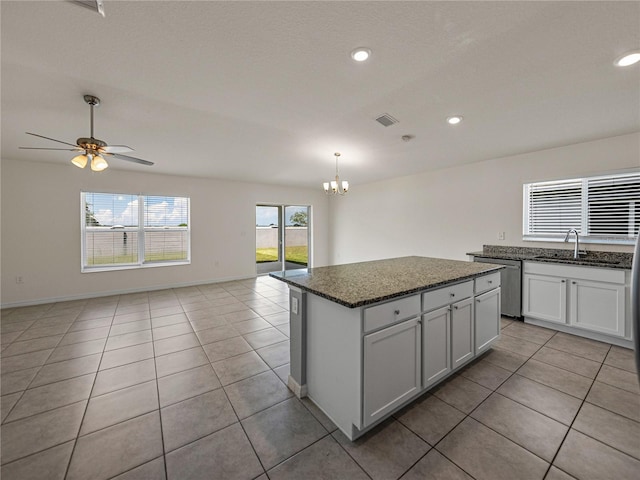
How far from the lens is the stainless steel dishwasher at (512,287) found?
11.5 feet

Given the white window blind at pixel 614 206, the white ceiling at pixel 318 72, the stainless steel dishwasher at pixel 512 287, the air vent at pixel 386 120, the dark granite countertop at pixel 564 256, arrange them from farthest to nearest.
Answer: the stainless steel dishwasher at pixel 512 287 → the white window blind at pixel 614 206 → the dark granite countertop at pixel 564 256 → the air vent at pixel 386 120 → the white ceiling at pixel 318 72

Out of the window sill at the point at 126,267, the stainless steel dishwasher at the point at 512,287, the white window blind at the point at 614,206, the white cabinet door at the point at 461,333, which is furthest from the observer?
the window sill at the point at 126,267

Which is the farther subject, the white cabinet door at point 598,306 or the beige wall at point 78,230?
the beige wall at point 78,230

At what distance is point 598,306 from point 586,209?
1.36 metres

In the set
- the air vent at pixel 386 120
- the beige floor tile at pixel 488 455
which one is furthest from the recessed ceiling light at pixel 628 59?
the beige floor tile at pixel 488 455

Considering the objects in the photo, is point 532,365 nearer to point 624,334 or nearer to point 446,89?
point 624,334

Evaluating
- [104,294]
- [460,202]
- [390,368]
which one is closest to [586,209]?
[460,202]

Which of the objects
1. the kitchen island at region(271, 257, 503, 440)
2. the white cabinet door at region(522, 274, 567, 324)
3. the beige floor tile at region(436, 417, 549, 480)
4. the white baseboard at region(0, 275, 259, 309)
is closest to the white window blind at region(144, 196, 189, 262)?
the white baseboard at region(0, 275, 259, 309)

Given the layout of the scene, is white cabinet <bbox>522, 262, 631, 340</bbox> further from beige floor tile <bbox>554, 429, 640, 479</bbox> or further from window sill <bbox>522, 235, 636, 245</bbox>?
beige floor tile <bbox>554, 429, 640, 479</bbox>

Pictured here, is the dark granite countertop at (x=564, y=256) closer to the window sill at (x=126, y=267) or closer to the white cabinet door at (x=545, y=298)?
the white cabinet door at (x=545, y=298)

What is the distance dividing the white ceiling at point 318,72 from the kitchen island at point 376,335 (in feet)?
5.11

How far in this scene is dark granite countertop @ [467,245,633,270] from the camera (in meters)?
2.92

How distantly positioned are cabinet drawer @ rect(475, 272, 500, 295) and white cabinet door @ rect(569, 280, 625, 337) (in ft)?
4.25

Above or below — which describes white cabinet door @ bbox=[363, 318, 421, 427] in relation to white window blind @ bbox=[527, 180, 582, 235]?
below
